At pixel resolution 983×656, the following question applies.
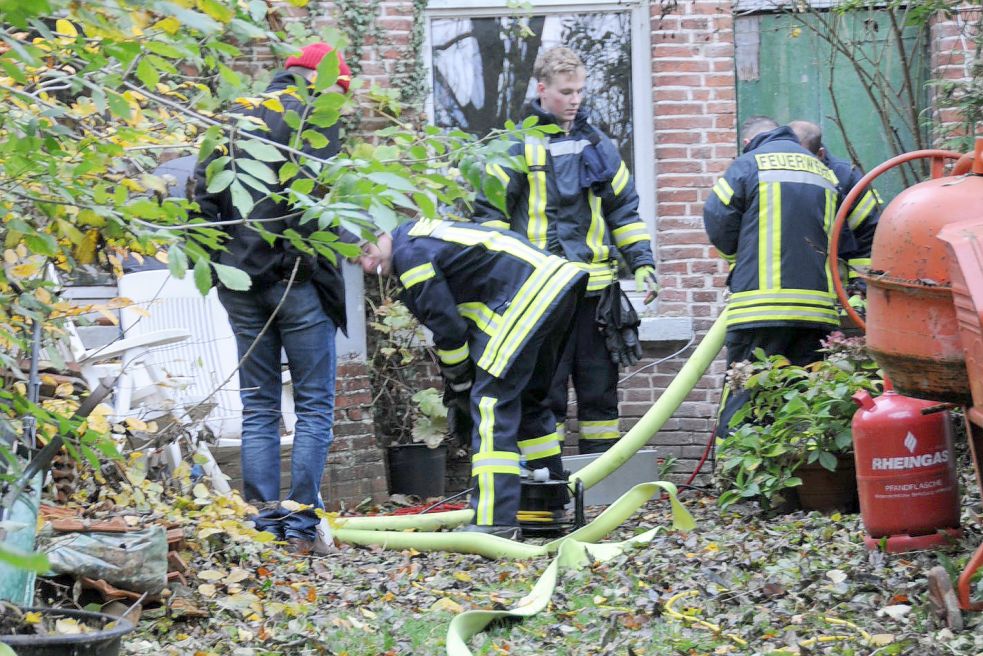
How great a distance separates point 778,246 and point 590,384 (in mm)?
1303

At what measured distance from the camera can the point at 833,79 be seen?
7594 mm

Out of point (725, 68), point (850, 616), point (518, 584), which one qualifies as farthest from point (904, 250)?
point (725, 68)

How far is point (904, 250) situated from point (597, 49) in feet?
14.3

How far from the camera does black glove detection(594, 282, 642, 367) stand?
22.1ft

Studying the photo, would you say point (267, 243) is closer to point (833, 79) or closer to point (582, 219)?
point (582, 219)

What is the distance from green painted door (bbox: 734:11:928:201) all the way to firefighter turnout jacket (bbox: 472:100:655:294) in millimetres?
1267

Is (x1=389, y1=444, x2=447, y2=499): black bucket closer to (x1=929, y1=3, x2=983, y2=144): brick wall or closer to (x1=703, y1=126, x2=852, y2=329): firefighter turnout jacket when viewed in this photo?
(x1=703, y1=126, x2=852, y2=329): firefighter turnout jacket

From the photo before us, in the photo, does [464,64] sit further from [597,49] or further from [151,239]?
[151,239]

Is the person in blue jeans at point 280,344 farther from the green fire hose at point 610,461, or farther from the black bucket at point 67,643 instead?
the black bucket at point 67,643

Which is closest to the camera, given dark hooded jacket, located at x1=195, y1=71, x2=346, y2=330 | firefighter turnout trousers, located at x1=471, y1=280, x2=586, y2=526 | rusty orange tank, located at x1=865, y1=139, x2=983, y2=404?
rusty orange tank, located at x1=865, y1=139, x2=983, y2=404

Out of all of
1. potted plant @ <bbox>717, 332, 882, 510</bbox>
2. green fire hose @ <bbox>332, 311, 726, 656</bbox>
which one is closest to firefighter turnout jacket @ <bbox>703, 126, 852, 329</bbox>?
potted plant @ <bbox>717, 332, 882, 510</bbox>

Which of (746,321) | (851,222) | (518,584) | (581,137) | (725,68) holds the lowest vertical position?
(518,584)

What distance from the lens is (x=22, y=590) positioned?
3533 millimetres

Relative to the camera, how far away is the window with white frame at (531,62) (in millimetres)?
7684
